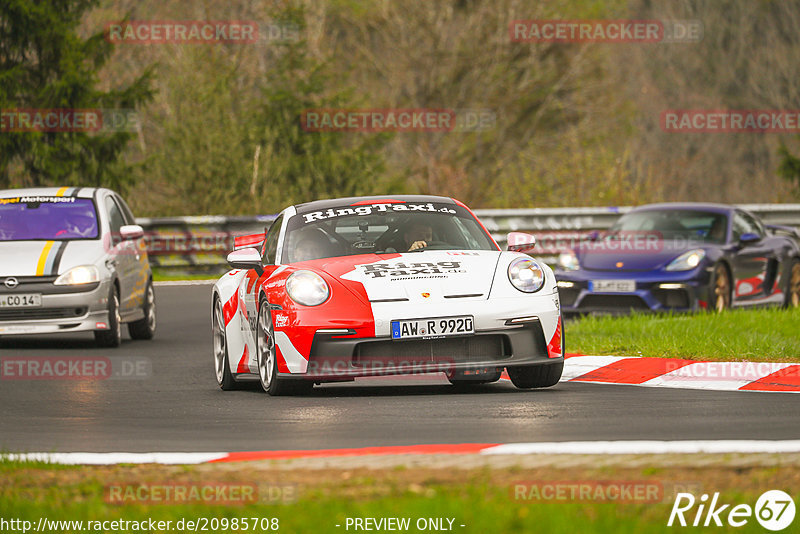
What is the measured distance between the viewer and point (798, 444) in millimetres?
7148

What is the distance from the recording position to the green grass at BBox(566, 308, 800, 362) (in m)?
12.0

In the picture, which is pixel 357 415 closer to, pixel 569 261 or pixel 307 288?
pixel 307 288

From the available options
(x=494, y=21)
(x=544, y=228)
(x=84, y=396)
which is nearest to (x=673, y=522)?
(x=84, y=396)

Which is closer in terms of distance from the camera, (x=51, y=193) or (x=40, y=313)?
(x=40, y=313)

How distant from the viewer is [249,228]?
88.7ft

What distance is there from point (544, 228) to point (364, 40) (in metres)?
18.3

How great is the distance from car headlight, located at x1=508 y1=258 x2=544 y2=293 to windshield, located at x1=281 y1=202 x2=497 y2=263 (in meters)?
0.69

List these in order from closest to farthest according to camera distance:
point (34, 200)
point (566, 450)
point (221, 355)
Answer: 1. point (566, 450)
2. point (221, 355)
3. point (34, 200)

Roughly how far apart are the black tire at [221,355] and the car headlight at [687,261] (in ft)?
20.6

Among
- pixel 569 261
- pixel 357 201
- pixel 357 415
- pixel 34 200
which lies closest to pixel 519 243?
pixel 357 201

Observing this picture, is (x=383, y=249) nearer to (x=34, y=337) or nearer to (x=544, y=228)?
(x=34, y=337)

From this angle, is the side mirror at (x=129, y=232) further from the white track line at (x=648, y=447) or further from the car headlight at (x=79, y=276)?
the white track line at (x=648, y=447)

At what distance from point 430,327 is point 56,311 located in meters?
6.39

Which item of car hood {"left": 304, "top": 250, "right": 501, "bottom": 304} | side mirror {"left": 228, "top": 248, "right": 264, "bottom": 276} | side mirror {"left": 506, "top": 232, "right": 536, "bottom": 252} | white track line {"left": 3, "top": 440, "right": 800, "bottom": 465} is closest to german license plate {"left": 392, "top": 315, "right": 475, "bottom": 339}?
car hood {"left": 304, "top": 250, "right": 501, "bottom": 304}
